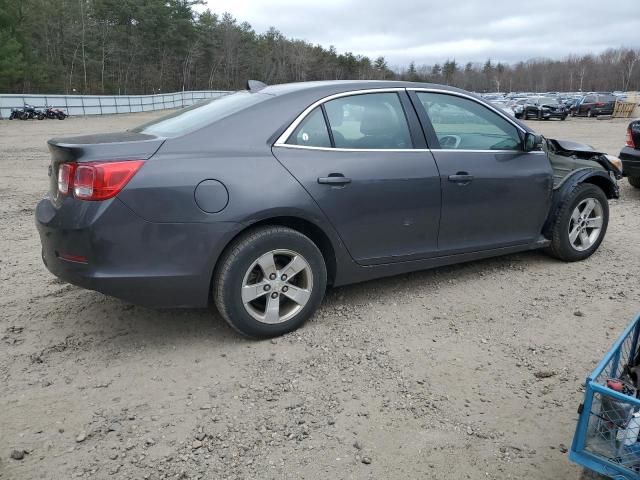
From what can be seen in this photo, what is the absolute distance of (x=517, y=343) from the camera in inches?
136

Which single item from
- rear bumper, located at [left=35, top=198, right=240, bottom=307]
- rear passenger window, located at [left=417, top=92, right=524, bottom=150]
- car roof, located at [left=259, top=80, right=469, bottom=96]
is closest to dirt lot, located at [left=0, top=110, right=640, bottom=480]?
rear bumper, located at [left=35, top=198, right=240, bottom=307]

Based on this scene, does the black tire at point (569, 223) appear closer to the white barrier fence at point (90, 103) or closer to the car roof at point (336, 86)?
the car roof at point (336, 86)

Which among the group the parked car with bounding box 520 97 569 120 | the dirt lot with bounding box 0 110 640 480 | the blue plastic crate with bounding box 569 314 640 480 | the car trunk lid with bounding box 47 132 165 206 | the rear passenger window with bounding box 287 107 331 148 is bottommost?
the dirt lot with bounding box 0 110 640 480

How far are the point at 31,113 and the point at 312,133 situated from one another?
38950mm

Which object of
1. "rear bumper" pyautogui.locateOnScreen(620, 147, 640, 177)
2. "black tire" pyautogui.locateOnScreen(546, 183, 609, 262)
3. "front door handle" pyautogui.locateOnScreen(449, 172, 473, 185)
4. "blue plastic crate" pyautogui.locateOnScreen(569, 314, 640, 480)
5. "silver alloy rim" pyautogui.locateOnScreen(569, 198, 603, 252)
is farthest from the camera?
"rear bumper" pyautogui.locateOnScreen(620, 147, 640, 177)

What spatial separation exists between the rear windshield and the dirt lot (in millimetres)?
1290

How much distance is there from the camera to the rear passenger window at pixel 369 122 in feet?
11.9

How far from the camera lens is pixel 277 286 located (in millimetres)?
3398

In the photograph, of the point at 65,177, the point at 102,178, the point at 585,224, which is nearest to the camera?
the point at 102,178

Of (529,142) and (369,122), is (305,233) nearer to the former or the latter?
(369,122)

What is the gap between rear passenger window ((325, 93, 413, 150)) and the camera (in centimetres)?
362

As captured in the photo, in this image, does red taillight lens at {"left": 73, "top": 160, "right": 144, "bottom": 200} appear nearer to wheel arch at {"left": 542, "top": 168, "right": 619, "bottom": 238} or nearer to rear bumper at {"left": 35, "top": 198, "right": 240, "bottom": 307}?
rear bumper at {"left": 35, "top": 198, "right": 240, "bottom": 307}

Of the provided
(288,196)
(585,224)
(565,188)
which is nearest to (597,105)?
(585,224)

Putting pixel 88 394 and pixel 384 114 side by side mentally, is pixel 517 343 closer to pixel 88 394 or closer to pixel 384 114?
pixel 384 114
